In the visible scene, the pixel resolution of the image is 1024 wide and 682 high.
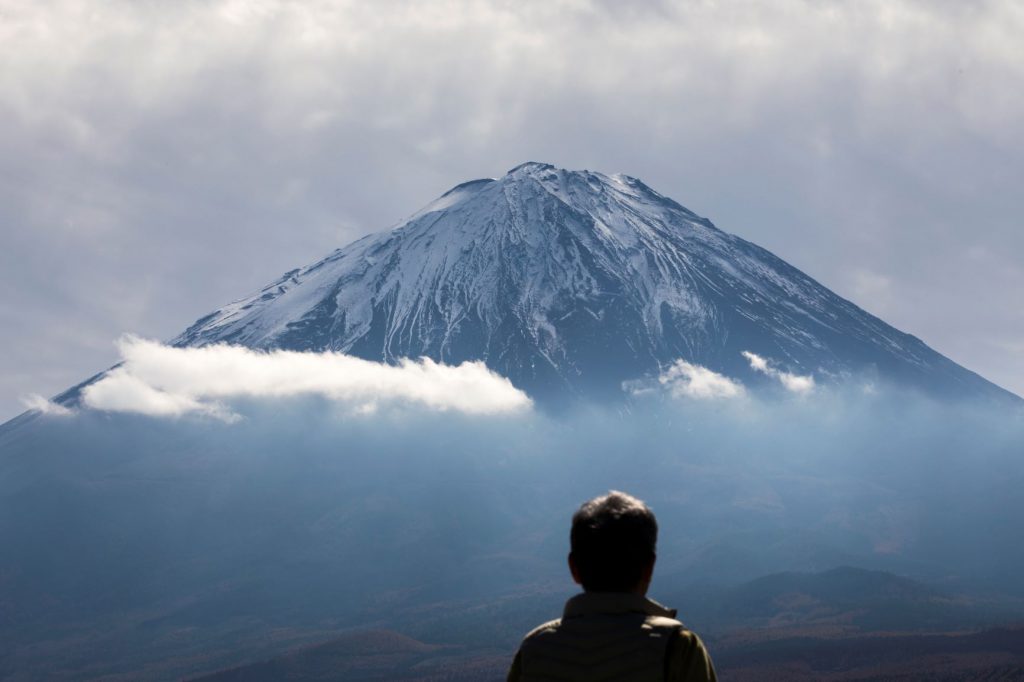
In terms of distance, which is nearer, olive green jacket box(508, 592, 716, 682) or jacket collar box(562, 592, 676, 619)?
olive green jacket box(508, 592, 716, 682)

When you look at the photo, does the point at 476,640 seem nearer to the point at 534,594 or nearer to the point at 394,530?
the point at 534,594

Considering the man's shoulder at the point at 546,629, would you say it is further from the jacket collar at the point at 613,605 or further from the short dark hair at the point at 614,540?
the short dark hair at the point at 614,540

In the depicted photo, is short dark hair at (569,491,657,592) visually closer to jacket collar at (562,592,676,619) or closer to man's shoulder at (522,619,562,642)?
jacket collar at (562,592,676,619)

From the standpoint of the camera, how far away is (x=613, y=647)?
4121mm

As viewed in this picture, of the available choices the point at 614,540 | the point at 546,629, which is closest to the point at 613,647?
the point at 546,629

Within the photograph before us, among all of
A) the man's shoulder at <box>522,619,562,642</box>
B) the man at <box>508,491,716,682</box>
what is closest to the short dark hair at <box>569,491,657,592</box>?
the man at <box>508,491,716,682</box>

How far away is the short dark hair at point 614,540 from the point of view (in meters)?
4.26

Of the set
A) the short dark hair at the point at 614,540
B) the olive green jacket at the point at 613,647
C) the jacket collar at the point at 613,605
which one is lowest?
the olive green jacket at the point at 613,647

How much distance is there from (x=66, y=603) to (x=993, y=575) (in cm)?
12707

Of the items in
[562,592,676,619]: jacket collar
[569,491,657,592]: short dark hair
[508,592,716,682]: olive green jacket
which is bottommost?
[508,592,716,682]: olive green jacket

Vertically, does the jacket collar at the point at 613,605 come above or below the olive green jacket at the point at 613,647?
above

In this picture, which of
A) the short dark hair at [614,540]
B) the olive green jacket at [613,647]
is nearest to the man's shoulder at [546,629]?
the olive green jacket at [613,647]

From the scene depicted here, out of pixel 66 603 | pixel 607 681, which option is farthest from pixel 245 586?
pixel 607 681

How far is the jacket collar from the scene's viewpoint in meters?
4.21
